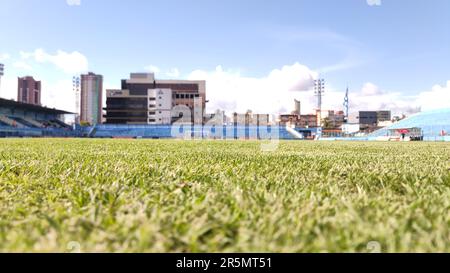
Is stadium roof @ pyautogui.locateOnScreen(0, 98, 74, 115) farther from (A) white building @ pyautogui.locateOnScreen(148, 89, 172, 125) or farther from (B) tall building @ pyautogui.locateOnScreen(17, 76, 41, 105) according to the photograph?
(B) tall building @ pyautogui.locateOnScreen(17, 76, 41, 105)

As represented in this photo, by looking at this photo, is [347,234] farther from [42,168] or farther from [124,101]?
[124,101]

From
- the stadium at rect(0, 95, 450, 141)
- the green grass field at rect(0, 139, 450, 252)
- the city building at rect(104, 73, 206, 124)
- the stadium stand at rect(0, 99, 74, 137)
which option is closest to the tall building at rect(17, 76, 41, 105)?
the city building at rect(104, 73, 206, 124)

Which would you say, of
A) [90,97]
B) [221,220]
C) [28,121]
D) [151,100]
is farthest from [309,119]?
[221,220]

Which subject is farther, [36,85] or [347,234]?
[36,85]

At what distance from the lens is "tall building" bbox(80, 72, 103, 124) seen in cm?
12050

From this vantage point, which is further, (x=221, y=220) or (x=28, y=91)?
(x=28, y=91)

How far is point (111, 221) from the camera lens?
948mm

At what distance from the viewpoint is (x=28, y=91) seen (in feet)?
368

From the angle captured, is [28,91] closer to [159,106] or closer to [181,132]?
[159,106]

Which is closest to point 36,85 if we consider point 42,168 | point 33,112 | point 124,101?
point 124,101

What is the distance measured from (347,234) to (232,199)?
0.45 m

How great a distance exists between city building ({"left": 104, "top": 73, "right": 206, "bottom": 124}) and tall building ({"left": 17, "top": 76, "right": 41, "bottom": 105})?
50.2m

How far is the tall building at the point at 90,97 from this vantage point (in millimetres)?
120500

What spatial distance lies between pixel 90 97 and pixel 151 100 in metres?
56.0
